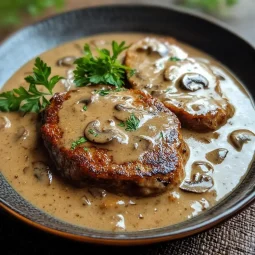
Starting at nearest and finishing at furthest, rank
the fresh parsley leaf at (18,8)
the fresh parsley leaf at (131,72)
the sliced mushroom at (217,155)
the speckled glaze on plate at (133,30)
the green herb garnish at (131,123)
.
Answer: the green herb garnish at (131,123), the sliced mushroom at (217,155), the fresh parsley leaf at (131,72), the speckled glaze on plate at (133,30), the fresh parsley leaf at (18,8)

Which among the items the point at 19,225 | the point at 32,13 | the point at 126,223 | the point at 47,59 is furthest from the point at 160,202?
the point at 32,13

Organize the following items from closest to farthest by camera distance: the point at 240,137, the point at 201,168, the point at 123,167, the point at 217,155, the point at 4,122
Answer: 1. the point at 123,167
2. the point at 201,168
3. the point at 217,155
4. the point at 240,137
5. the point at 4,122

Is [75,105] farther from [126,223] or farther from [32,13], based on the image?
[32,13]

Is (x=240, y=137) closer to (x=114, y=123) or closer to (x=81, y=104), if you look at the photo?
(x=114, y=123)

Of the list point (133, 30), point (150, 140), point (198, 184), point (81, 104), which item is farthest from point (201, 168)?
point (133, 30)

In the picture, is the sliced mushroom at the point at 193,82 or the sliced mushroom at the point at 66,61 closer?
the sliced mushroom at the point at 193,82

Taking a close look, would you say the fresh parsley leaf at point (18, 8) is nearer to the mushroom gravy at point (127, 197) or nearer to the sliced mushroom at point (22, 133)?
the mushroom gravy at point (127, 197)

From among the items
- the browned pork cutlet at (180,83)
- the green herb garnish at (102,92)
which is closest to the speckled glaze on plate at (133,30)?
the browned pork cutlet at (180,83)
